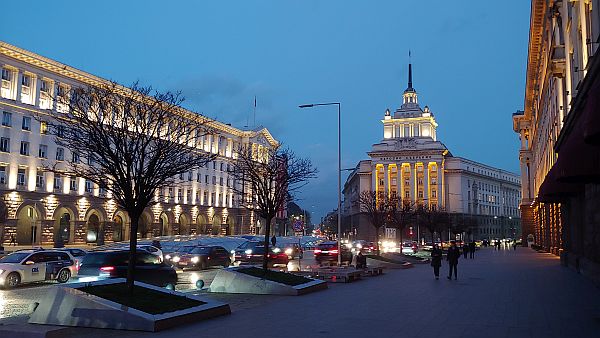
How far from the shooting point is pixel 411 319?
13352mm

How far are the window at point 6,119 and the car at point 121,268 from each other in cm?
4627

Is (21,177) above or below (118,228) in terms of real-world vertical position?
above

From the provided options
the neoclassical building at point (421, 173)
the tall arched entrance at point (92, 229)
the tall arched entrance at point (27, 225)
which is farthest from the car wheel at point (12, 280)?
the neoclassical building at point (421, 173)

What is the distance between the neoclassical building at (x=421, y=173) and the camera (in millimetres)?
139125

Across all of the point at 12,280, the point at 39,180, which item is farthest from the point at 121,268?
the point at 39,180

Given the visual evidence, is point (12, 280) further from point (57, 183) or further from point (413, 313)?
point (57, 183)

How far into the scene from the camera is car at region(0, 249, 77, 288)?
21.1 meters

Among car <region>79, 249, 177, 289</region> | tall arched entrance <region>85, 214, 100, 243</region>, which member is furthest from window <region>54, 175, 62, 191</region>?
car <region>79, 249, 177, 289</region>

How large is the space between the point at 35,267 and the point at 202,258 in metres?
11.3

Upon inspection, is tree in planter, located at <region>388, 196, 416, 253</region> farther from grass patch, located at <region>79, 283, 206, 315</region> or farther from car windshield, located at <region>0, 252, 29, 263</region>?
grass patch, located at <region>79, 283, 206, 315</region>

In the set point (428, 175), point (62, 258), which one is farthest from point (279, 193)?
point (428, 175)

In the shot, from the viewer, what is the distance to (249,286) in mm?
18938

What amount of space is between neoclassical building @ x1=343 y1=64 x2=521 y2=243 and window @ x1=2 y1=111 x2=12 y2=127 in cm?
8619

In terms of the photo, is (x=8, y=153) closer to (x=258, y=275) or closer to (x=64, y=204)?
(x=64, y=204)
